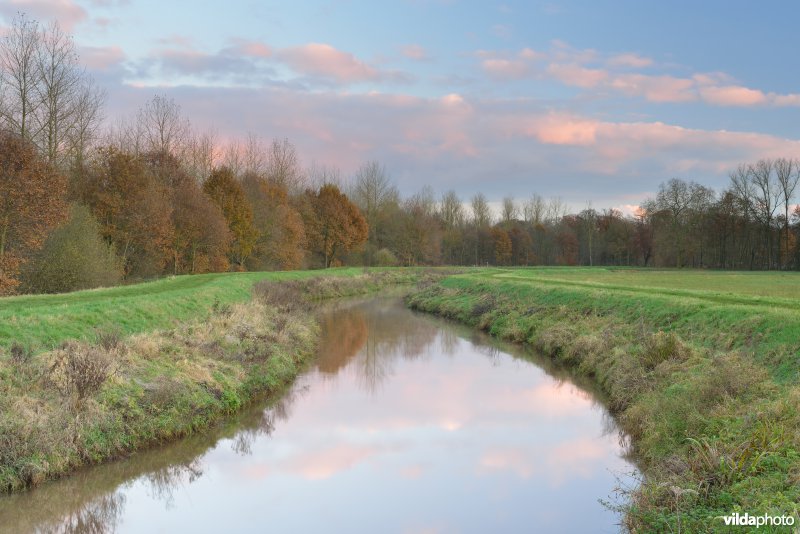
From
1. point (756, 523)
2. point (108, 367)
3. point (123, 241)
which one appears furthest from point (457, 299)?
point (756, 523)

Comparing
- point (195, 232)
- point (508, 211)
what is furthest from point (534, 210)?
point (195, 232)

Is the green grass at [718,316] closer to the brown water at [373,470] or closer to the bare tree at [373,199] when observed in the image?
the brown water at [373,470]

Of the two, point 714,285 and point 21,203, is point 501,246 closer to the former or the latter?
point 714,285

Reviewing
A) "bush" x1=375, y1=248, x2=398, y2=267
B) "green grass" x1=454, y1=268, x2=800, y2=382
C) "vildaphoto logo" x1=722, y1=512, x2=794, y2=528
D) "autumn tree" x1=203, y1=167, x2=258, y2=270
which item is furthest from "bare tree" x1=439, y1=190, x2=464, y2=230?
"vildaphoto logo" x1=722, y1=512, x2=794, y2=528

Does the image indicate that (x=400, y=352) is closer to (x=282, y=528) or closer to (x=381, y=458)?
(x=381, y=458)

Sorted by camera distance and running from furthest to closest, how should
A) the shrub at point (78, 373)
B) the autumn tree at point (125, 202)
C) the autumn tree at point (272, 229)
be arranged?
the autumn tree at point (272, 229) → the autumn tree at point (125, 202) → the shrub at point (78, 373)

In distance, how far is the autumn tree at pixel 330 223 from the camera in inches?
2490

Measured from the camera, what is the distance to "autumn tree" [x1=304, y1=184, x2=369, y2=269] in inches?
2490

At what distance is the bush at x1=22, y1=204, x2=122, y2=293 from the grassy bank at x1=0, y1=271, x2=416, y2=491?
1153cm

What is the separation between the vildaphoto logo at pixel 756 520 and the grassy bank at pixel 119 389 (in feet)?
28.7

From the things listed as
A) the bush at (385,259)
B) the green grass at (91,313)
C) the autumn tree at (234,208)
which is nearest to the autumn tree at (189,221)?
the autumn tree at (234,208)

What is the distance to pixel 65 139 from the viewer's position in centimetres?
3531

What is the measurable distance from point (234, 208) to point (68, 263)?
23893 millimetres

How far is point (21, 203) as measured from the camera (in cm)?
2256
